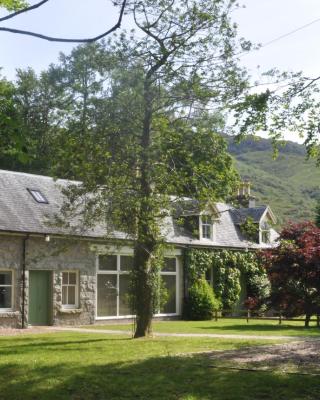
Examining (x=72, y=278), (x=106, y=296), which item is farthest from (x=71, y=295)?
(x=106, y=296)

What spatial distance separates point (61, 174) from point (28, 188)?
7382 millimetres

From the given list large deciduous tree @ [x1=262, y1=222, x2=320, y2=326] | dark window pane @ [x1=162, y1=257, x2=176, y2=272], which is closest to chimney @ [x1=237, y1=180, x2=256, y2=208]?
large deciduous tree @ [x1=262, y1=222, x2=320, y2=326]

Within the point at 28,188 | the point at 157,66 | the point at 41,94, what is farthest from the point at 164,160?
the point at 41,94

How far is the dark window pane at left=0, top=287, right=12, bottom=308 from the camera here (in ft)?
72.1

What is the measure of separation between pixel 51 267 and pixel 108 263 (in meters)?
3.21

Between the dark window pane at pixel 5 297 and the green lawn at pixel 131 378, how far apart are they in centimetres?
768

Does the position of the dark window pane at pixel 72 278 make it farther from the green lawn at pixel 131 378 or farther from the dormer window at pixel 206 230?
the green lawn at pixel 131 378

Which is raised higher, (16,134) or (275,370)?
(16,134)

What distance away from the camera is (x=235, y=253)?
104 feet

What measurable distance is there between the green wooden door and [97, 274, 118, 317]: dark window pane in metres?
2.61

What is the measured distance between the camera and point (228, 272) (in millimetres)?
30984

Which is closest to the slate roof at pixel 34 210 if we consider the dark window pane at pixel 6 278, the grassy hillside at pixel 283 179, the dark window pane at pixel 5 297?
the dark window pane at pixel 6 278

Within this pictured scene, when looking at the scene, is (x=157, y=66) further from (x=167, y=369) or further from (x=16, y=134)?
(x=16, y=134)

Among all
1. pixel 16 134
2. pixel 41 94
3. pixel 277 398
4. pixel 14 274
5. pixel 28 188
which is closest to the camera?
pixel 16 134
